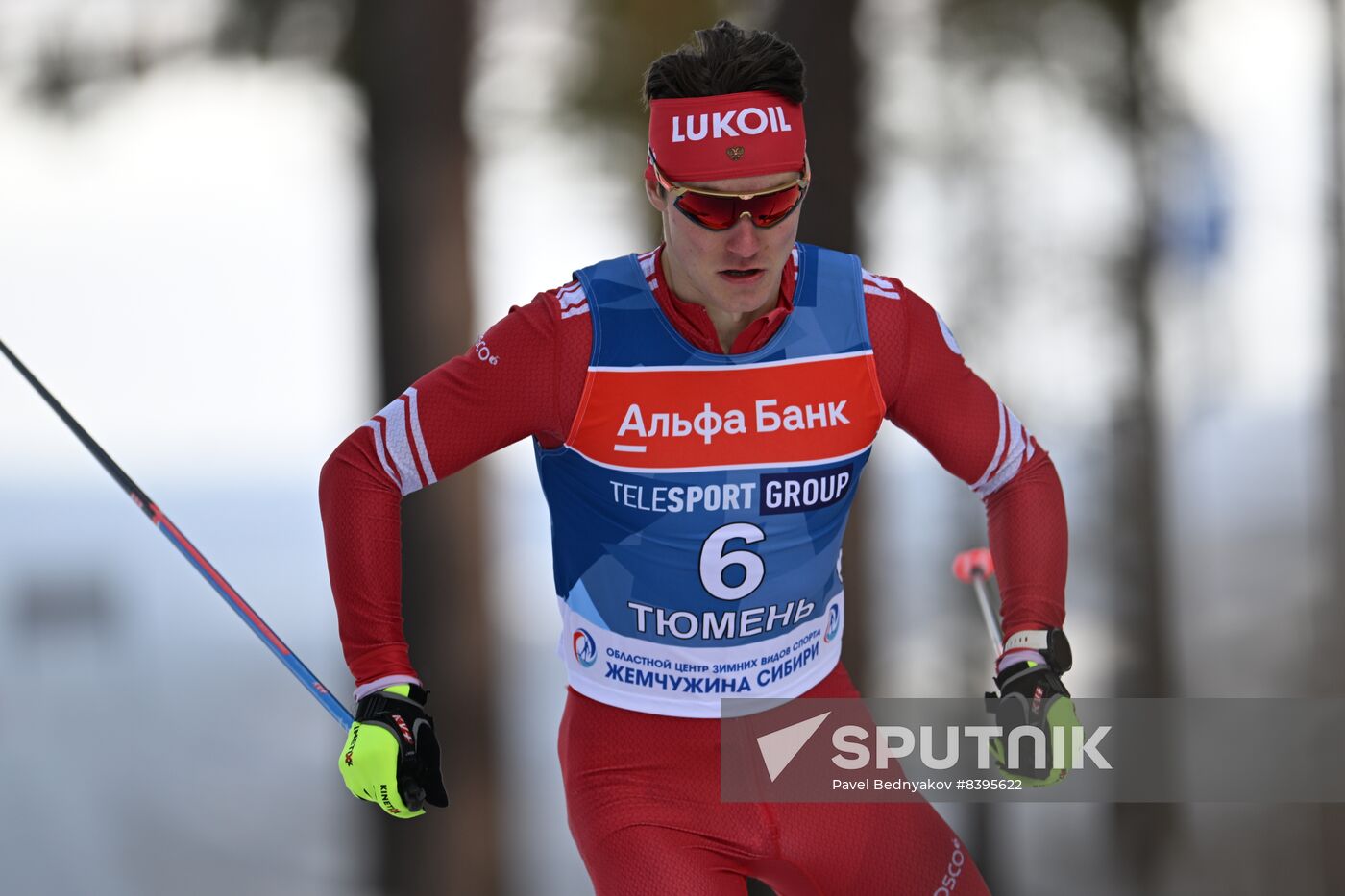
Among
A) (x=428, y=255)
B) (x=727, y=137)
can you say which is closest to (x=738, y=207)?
(x=727, y=137)

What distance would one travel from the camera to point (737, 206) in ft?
7.34

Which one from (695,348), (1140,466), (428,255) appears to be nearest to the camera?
(695,348)

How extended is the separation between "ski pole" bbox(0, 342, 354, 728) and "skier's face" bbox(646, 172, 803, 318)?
1.01 m

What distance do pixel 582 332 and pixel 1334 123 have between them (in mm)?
6456

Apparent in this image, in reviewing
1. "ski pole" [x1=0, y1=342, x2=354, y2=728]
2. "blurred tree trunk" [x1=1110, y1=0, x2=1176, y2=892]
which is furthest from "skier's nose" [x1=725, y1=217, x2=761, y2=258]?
"blurred tree trunk" [x1=1110, y1=0, x2=1176, y2=892]

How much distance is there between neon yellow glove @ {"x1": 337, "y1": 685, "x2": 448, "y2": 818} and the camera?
7.09 ft

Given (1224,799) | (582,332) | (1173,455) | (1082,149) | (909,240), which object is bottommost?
(1224,799)

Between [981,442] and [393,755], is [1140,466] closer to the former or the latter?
[981,442]

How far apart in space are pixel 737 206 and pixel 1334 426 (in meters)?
6.54

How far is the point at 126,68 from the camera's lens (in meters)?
5.83

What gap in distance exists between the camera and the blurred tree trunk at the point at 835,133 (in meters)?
5.27

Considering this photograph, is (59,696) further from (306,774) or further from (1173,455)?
(1173,455)

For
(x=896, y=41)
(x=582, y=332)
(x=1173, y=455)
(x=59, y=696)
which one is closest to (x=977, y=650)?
(x=1173, y=455)

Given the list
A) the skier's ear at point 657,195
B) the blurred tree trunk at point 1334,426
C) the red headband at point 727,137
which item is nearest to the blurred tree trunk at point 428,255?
the skier's ear at point 657,195
